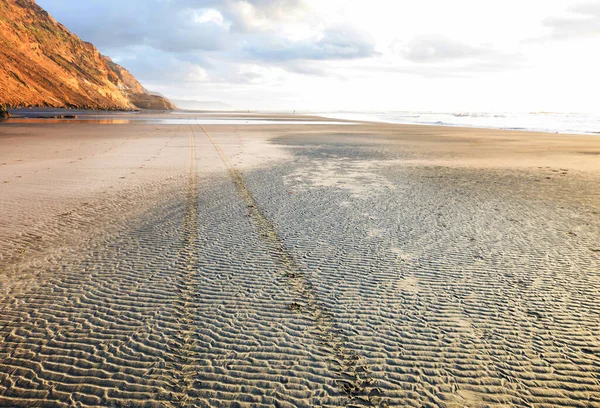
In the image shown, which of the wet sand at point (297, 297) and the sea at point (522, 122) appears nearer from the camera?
the wet sand at point (297, 297)

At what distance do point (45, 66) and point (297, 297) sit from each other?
101 m

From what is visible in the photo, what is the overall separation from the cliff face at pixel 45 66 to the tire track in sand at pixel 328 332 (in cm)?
Result: 6886

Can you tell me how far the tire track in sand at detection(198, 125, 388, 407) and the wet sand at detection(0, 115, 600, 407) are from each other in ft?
0.06

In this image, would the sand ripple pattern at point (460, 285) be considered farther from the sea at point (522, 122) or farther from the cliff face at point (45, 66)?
the cliff face at point (45, 66)

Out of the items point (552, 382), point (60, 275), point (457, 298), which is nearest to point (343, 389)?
point (552, 382)

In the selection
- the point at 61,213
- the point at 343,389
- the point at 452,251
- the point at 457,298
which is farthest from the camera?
the point at 61,213

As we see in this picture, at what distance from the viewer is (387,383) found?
3166 millimetres

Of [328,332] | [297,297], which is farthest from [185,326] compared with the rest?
[328,332]

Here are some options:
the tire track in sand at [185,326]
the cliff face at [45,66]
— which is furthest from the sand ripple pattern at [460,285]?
the cliff face at [45,66]

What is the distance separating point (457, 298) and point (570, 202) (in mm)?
6755

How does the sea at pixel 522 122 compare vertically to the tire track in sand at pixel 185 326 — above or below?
above

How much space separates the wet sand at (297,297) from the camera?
3.16m

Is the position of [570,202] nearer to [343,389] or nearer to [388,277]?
[388,277]

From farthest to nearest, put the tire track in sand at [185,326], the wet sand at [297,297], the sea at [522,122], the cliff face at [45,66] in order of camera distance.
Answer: the cliff face at [45,66]
the sea at [522,122]
the wet sand at [297,297]
the tire track in sand at [185,326]
